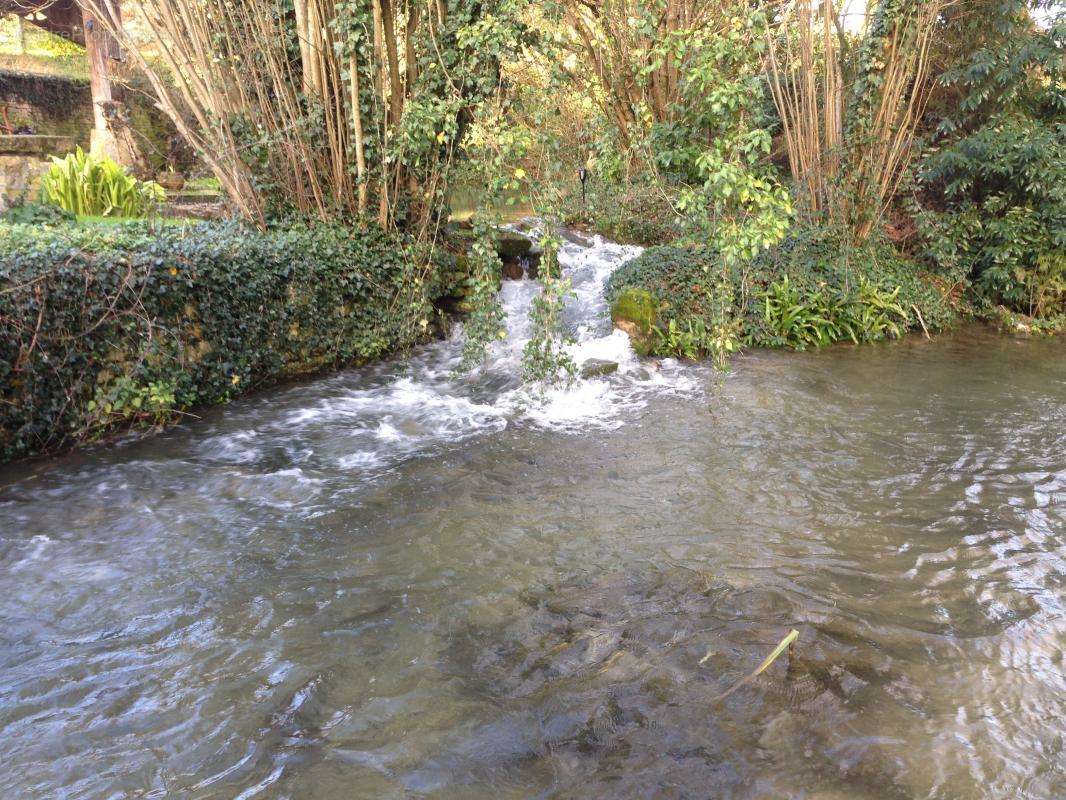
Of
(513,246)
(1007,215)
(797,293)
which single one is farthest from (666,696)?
(1007,215)

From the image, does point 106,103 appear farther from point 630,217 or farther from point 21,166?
point 630,217

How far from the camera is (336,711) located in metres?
2.94

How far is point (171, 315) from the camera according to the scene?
6062 mm

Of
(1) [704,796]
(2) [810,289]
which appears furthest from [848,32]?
(1) [704,796]

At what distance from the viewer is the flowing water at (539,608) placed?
8.86 feet

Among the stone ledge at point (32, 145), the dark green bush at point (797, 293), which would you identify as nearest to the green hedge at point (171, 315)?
the dark green bush at point (797, 293)

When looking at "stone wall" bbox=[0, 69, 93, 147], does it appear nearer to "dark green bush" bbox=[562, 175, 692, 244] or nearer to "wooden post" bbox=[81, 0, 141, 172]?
"wooden post" bbox=[81, 0, 141, 172]

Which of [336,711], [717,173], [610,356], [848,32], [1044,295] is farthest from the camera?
[848,32]

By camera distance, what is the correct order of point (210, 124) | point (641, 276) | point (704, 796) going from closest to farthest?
point (704, 796) → point (210, 124) → point (641, 276)

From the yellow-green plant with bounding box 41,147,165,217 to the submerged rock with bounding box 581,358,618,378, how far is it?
623cm

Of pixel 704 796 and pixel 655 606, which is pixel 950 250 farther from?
pixel 704 796

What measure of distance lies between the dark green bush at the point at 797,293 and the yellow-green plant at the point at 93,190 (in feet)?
22.8

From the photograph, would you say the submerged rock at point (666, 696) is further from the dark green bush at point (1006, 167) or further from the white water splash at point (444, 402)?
the dark green bush at point (1006, 167)

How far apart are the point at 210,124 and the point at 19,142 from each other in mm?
5345
